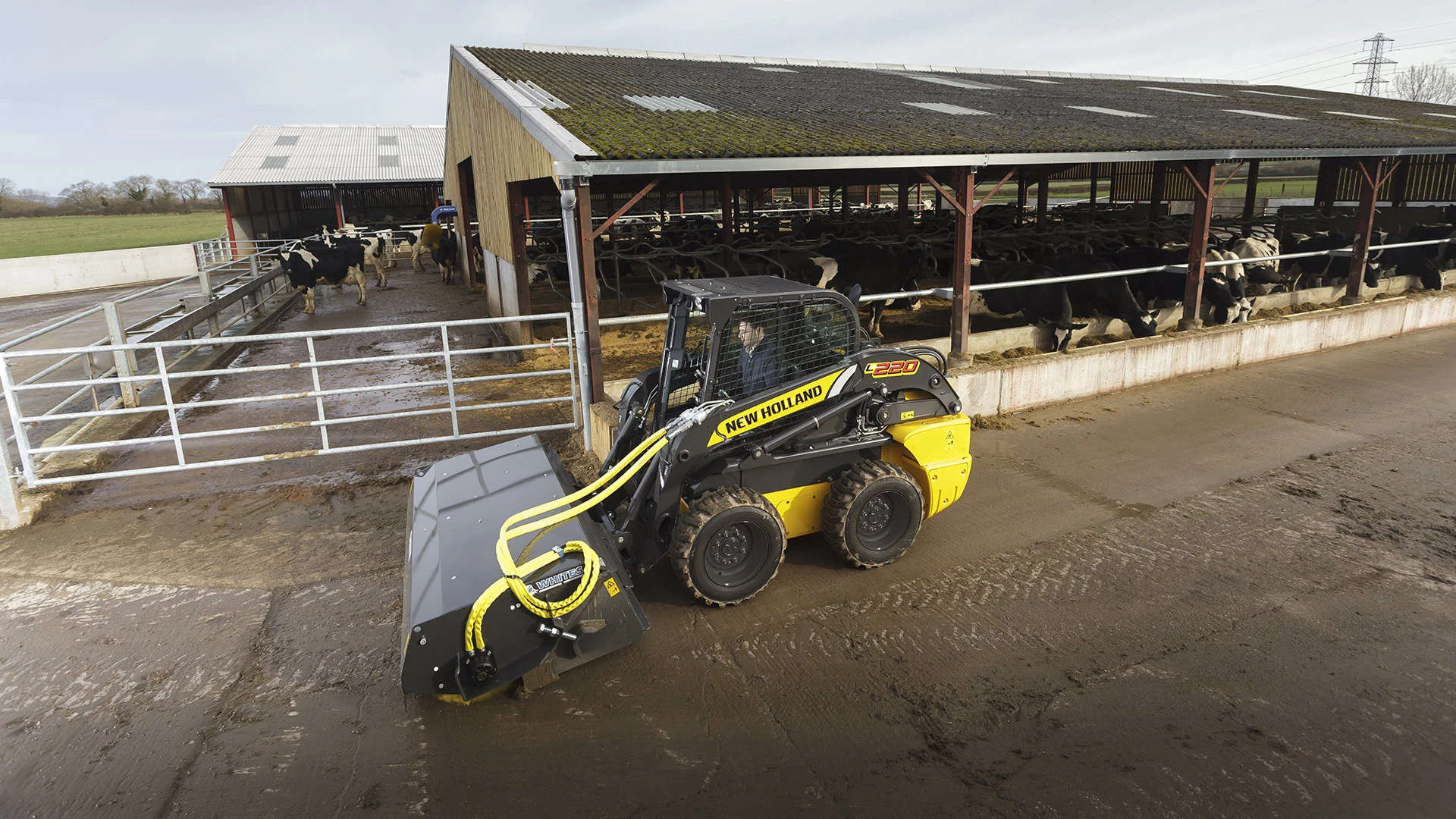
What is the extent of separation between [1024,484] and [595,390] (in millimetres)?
3988

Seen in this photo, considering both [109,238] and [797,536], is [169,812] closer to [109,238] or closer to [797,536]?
[797,536]

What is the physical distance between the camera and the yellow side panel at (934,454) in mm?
5613

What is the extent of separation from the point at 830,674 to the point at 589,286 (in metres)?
4.23

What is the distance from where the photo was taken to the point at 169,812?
3.45 metres

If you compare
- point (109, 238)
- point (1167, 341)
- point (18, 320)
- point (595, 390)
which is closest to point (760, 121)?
point (595, 390)

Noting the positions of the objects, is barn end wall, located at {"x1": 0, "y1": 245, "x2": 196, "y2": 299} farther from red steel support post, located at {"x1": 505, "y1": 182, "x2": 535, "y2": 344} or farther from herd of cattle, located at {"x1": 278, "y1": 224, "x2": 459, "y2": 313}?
red steel support post, located at {"x1": 505, "y1": 182, "x2": 535, "y2": 344}

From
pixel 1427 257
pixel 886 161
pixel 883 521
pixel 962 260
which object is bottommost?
pixel 883 521

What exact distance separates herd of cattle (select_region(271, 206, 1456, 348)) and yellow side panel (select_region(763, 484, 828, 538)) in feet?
20.9

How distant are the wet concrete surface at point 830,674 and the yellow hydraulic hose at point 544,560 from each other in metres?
0.55

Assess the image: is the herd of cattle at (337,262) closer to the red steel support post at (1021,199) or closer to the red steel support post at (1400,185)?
the red steel support post at (1021,199)

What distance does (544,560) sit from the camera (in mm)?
4121

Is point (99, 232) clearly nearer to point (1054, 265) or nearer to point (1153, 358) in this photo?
point (1054, 265)

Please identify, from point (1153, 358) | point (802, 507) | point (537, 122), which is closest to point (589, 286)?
point (537, 122)

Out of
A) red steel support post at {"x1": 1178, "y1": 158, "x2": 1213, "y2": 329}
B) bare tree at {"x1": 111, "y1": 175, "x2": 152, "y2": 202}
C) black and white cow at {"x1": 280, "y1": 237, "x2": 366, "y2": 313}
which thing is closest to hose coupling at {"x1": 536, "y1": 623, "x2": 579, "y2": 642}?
red steel support post at {"x1": 1178, "y1": 158, "x2": 1213, "y2": 329}
